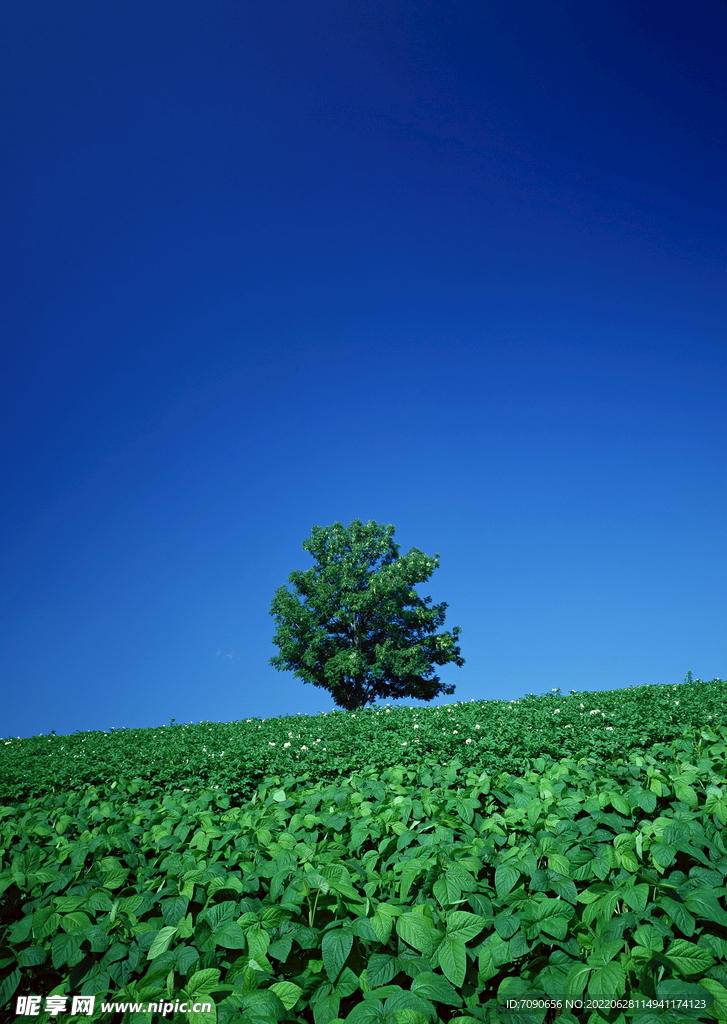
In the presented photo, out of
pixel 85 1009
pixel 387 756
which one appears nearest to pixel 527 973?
pixel 85 1009

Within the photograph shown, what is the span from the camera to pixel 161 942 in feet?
8.50

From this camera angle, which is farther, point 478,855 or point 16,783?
point 16,783

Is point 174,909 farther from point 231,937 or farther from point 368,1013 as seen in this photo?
point 368,1013

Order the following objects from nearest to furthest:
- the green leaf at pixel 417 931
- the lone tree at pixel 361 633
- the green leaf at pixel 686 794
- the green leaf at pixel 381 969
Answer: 1. the green leaf at pixel 381 969
2. the green leaf at pixel 417 931
3. the green leaf at pixel 686 794
4. the lone tree at pixel 361 633

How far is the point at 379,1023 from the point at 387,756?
7.62 m

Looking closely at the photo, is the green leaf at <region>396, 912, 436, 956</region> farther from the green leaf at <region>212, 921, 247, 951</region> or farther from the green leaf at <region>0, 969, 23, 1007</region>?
the green leaf at <region>0, 969, 23, 1007</region>

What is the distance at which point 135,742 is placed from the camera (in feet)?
47.2

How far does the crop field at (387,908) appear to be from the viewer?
219 cm

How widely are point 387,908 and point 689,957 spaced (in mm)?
1174

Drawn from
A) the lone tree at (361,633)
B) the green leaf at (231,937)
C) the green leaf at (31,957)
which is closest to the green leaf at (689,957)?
the green leaf at (231,937)

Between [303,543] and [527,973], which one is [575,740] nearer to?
[527,973]

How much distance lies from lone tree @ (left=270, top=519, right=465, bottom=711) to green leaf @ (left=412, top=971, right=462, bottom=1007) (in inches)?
954

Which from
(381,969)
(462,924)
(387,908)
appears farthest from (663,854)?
(381,969)

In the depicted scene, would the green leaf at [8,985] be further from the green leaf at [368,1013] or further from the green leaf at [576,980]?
the green leaf at [576,980]
